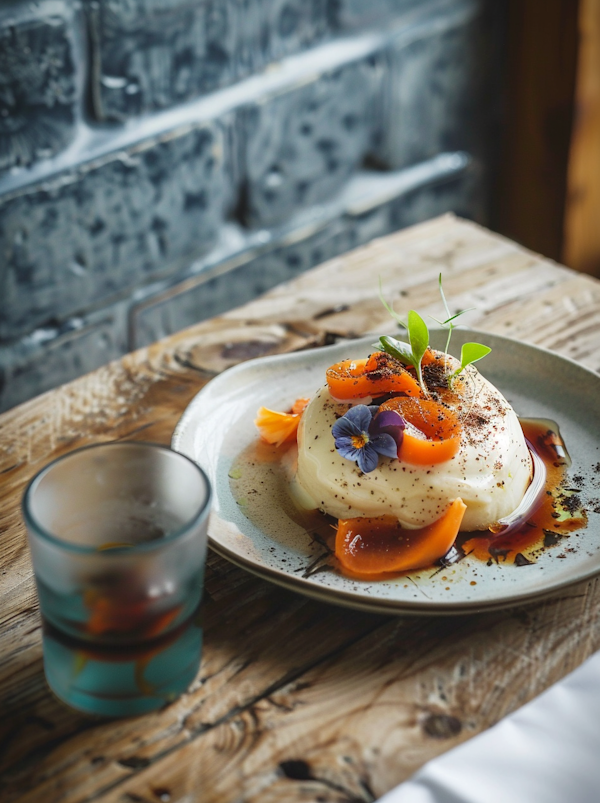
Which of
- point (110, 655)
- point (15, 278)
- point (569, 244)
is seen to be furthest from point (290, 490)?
point (569, 244)

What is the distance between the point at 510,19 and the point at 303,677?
2405mm

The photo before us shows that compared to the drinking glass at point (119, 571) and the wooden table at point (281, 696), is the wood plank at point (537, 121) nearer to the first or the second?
the wooden table at point (281, 696)

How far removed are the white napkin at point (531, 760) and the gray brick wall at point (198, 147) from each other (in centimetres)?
149

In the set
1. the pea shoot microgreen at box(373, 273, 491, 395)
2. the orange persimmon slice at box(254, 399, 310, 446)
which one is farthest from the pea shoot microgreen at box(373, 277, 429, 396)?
the orange persimmon slice at box(254, 399, 310, 446)

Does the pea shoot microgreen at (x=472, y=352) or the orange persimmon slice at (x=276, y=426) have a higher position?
the pea shoot microgreen at (x=472, y=352)

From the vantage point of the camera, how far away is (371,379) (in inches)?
39.9

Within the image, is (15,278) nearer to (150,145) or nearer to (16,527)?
(150,145)

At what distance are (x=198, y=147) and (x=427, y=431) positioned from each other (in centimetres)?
139

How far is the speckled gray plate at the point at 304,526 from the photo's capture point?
0.83 m

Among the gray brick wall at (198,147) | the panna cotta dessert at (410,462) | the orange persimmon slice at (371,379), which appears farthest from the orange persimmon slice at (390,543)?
the gray brick wall at (198,147)

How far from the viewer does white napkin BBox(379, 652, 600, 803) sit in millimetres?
732

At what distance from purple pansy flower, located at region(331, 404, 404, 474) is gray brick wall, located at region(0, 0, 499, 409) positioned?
1.18m

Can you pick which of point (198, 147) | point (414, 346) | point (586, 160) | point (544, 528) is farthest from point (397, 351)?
point (586, 160)

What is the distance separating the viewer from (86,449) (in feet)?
→ 2.60
